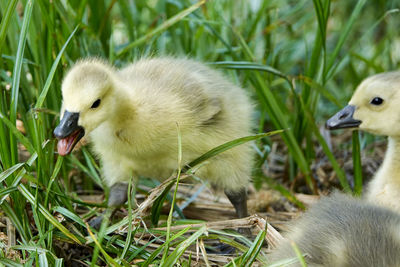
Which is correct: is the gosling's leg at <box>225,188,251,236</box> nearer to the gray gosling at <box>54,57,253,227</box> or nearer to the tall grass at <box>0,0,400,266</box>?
the gray gosling at <box>54,57,253,227</box>

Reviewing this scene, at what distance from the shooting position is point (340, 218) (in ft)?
5.85

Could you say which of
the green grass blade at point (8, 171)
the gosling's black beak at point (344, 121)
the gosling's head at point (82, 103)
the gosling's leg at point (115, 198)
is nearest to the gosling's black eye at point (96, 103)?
the gosling's head at point (82, 103)

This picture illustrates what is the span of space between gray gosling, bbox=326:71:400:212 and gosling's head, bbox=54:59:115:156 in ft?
2.82

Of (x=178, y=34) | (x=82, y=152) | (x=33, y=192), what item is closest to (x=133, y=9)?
(x=178, y=34)

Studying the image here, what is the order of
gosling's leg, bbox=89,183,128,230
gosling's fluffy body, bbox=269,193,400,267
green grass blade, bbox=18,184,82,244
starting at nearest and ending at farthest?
gosling's fluffy body, bbox=269,193,400,267 < green grass blade, bbox=18,184,82,244 < gosling's leg, bbox=89,183,128,230

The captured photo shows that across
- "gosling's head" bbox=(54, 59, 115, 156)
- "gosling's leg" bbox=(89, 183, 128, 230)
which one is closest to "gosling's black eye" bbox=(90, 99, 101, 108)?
"gosling's head" bbox=(54, 59, 115, 156)

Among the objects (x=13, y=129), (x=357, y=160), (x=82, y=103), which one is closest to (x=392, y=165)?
(x=357, y=160)

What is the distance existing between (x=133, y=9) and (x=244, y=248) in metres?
1.99

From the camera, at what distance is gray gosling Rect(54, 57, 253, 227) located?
208 centimetres

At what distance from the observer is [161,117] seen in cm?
221

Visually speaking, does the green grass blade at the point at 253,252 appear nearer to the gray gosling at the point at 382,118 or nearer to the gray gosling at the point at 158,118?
the gray gosling at the point at 158,118

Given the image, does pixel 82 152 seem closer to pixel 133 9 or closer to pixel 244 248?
pixel 244 248

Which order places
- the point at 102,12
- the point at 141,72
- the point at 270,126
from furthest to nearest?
1. the point at 270,126
2. the point at 102,12
3. the point at 141,72

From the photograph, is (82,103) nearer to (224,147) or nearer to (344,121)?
(224,147)
